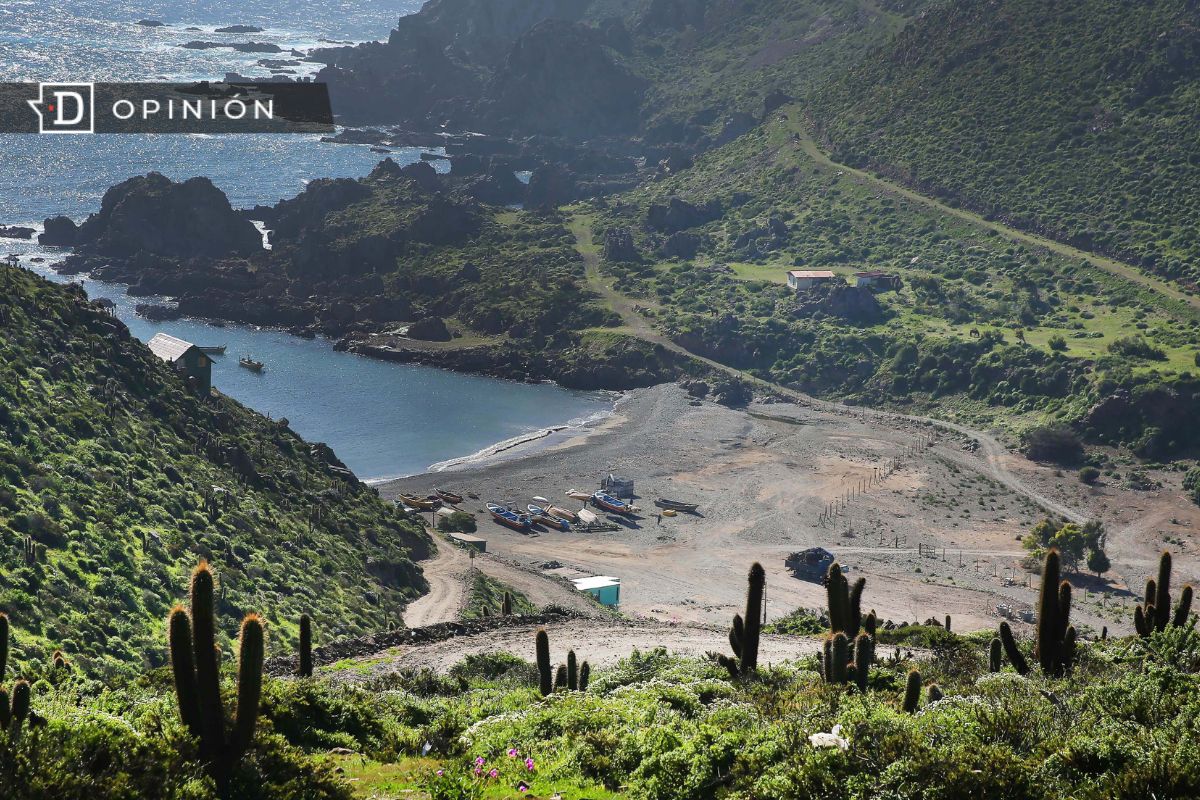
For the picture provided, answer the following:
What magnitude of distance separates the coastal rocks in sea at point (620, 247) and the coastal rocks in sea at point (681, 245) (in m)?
2.97

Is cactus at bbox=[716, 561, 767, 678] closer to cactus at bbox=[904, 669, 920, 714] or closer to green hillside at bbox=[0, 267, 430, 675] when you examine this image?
cactus at bbox=[904, 669, 920, 714]

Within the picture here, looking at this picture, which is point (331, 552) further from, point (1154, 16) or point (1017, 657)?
point (1154, 16)

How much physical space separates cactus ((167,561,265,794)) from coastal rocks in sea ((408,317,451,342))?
288ft

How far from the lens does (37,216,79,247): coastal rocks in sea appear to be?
12294 cm

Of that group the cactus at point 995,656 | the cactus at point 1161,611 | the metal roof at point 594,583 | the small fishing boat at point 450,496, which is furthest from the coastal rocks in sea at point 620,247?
the cactus at point 1161,611

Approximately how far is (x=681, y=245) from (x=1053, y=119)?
36.0m

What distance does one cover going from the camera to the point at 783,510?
75000mm

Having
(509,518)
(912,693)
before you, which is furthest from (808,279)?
(912,693)

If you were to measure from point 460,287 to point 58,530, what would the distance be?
2939 inches

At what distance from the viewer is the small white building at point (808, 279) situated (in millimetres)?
110625

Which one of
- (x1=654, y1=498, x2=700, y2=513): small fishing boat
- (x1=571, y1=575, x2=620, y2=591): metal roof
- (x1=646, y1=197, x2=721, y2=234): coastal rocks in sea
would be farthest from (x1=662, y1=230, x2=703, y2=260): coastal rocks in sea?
(x1=571, y1=575, x2=620, y2=591): metal roof

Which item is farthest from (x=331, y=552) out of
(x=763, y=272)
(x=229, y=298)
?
(x=763, y=272)

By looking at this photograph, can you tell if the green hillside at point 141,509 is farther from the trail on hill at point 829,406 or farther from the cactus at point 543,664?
the trail on hill at point 829,406

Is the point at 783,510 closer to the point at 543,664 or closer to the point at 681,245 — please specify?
the point at 543,664
